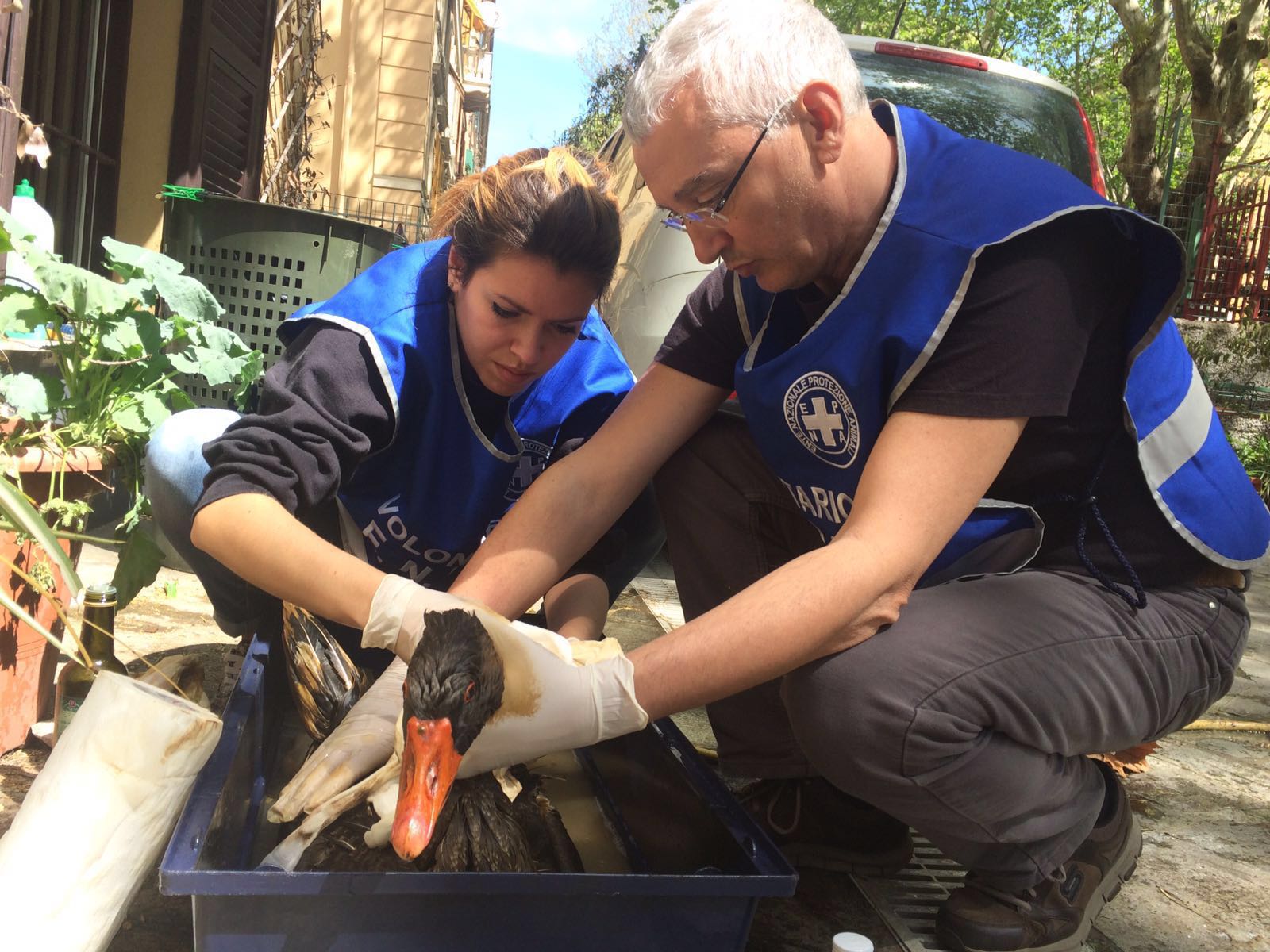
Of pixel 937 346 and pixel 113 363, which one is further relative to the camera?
pixel 113 363

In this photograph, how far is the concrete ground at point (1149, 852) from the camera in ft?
6.19

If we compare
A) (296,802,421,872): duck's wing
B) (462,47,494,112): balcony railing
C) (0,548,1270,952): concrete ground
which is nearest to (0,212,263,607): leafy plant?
(0,548,1270,952): concrete ground

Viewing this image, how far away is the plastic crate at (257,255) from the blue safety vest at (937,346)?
74.8 inches

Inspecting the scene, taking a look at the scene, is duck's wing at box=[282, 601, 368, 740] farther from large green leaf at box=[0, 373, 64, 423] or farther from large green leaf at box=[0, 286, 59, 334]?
large green leaf at box=[0, 286, 59, 334]

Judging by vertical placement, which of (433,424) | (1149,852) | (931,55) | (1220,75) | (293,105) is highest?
(1220,75)

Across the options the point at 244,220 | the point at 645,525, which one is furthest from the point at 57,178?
the point at 645,525

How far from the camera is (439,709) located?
1.49 meters

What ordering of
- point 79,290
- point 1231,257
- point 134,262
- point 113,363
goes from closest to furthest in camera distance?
point 79,290 → point 113,363 → point 134,262 → point 1231,257

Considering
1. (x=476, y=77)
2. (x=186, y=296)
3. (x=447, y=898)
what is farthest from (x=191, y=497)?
(x=476, y=77)

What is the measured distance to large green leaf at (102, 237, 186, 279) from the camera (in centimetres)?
248

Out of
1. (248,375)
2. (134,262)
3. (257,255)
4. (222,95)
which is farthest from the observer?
(222,95)

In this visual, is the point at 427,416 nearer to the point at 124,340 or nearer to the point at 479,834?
the point at 124,340

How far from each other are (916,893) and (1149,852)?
65 centimetres

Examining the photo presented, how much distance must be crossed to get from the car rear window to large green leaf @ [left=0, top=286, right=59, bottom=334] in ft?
10.4
